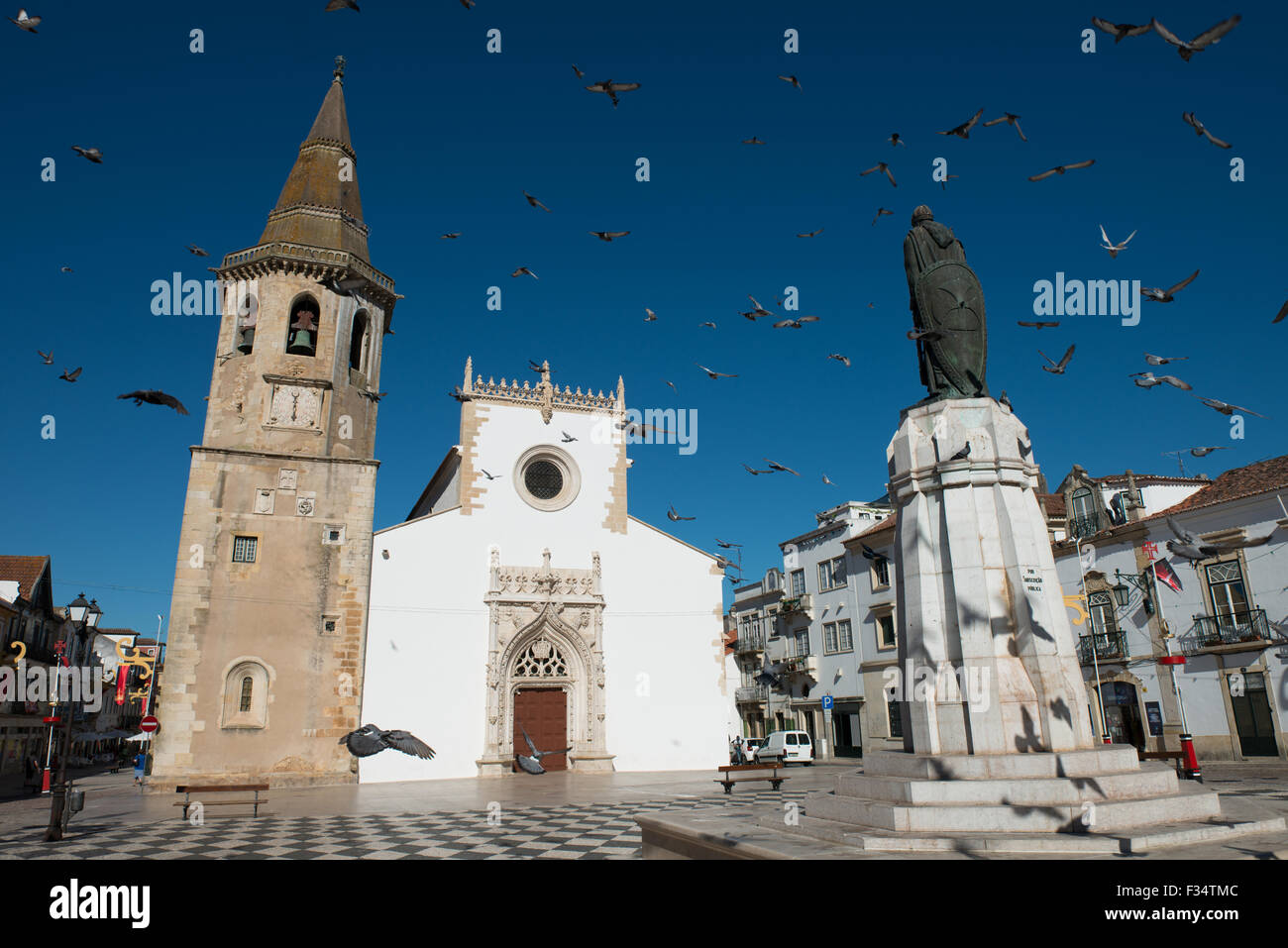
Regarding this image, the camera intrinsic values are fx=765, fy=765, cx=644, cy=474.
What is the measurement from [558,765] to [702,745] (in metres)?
5.11

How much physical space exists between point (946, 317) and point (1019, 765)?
505 centimetres

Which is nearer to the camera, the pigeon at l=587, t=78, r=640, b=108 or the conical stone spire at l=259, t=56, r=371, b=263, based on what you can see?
the pigeon at l=587, t=78, r=640, b=108

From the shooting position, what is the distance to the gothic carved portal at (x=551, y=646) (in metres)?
25.5

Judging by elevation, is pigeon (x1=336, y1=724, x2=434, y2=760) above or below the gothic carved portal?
below

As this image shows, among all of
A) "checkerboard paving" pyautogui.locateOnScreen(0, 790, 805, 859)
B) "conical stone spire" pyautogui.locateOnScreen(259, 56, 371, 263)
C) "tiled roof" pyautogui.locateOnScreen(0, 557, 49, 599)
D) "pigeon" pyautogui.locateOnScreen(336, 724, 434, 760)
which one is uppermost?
"conical stone spire" pyautogui.locateOnScreen(259, 56, 371, 263)

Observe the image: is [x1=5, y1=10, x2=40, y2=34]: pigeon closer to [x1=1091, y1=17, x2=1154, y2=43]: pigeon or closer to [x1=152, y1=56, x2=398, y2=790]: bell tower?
[x1=152, y1=56, x2=398, y2=790]: bell tower

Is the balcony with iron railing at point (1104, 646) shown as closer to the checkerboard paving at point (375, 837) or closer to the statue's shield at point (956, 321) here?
the checkerboard paving at point (375, 837)

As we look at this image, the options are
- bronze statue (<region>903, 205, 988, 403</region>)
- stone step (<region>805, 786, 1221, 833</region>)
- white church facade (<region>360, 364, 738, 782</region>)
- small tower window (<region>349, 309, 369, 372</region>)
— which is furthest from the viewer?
small tower window (<region>349, 309, 369, 372</region>)

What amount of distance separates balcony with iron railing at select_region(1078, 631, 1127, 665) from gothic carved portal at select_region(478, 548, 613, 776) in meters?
16.6

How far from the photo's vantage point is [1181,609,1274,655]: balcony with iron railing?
22422 millimetres

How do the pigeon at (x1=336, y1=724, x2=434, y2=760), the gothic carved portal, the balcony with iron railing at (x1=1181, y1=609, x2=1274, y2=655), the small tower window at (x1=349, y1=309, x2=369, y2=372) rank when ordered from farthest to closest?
the small tower window at (x1=349, y1=309, x2=369, y2=372), the gothic carved portal, the balcony with iron railing at (x1=1181, y1=609, x2=1274, y2=655), the pigeon at (x1=336, y1=724, x2=434, y2=760)

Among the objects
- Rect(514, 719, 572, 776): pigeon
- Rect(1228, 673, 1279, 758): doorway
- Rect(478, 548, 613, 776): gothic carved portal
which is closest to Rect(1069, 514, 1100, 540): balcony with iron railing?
Rect(1228, 673, 1279, 758): doorway

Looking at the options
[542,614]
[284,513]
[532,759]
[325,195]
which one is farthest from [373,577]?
[325,195]
